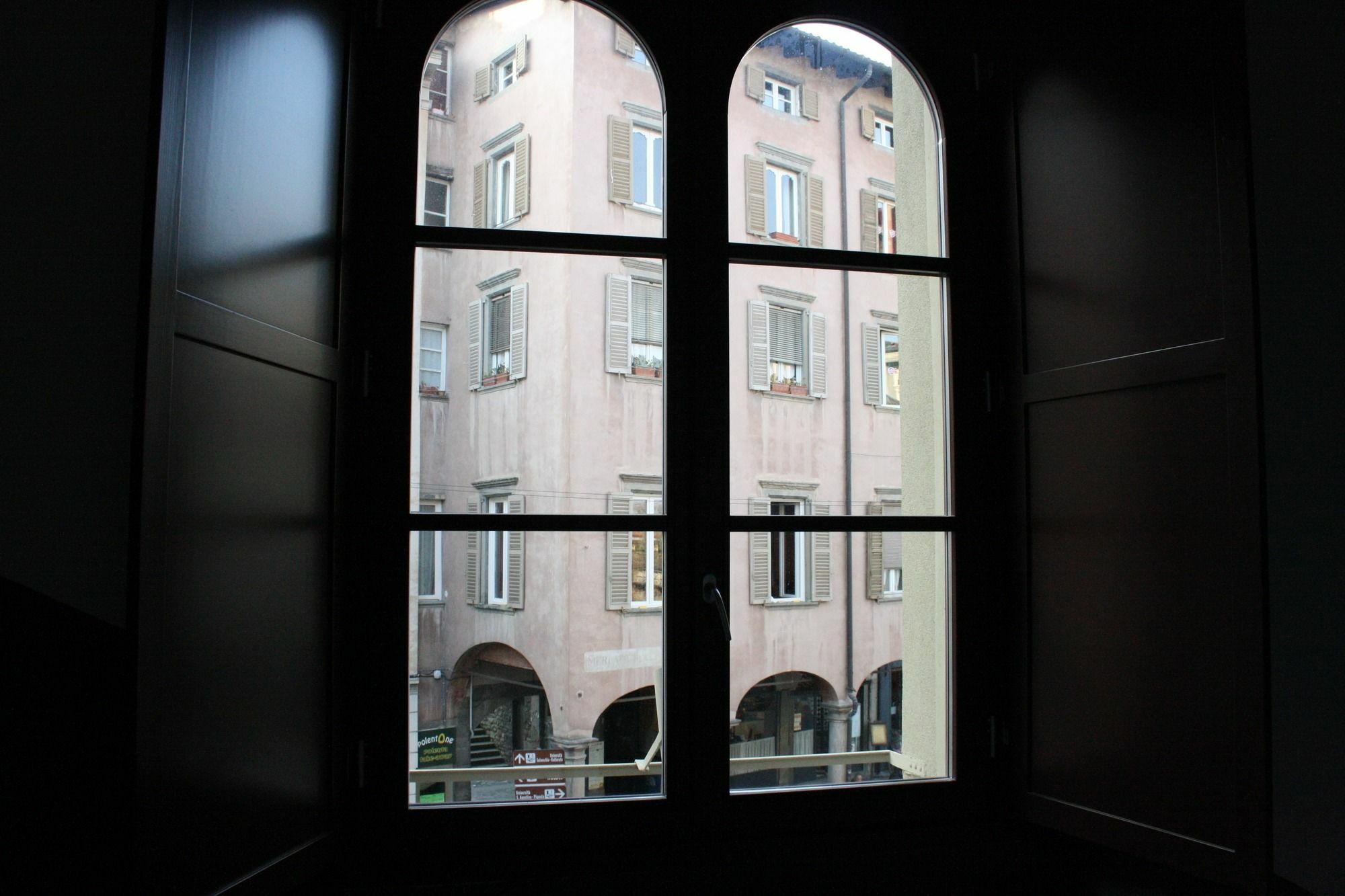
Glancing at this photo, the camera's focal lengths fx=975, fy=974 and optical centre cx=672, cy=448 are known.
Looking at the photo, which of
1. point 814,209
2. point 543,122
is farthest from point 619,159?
point 814,209

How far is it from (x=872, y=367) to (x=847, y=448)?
20 cm

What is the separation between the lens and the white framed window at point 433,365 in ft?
6.67

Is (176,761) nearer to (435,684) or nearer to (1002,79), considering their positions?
(435,684)

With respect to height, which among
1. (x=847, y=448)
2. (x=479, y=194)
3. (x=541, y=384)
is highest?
(x=479, y=194)

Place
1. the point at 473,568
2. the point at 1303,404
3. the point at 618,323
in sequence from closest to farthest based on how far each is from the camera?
1. the point at 1303,404
2. the point at 473,568
3. the point at 618,323

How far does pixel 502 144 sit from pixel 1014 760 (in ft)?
5.79

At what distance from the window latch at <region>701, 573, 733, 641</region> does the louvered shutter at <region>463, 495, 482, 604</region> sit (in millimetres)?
472

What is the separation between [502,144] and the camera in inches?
82.9

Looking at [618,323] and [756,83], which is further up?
[756,83]

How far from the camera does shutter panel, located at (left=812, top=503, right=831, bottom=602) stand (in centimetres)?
217

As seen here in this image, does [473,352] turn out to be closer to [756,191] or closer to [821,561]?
[756,191]

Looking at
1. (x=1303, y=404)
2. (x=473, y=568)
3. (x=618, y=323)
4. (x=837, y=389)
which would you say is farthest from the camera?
(x=837, y=389)

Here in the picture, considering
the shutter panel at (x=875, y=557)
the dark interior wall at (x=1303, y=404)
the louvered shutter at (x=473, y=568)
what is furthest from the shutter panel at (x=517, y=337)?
the dark interior wall at (x=1303, y=404)

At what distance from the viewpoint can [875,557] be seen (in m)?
2.20
